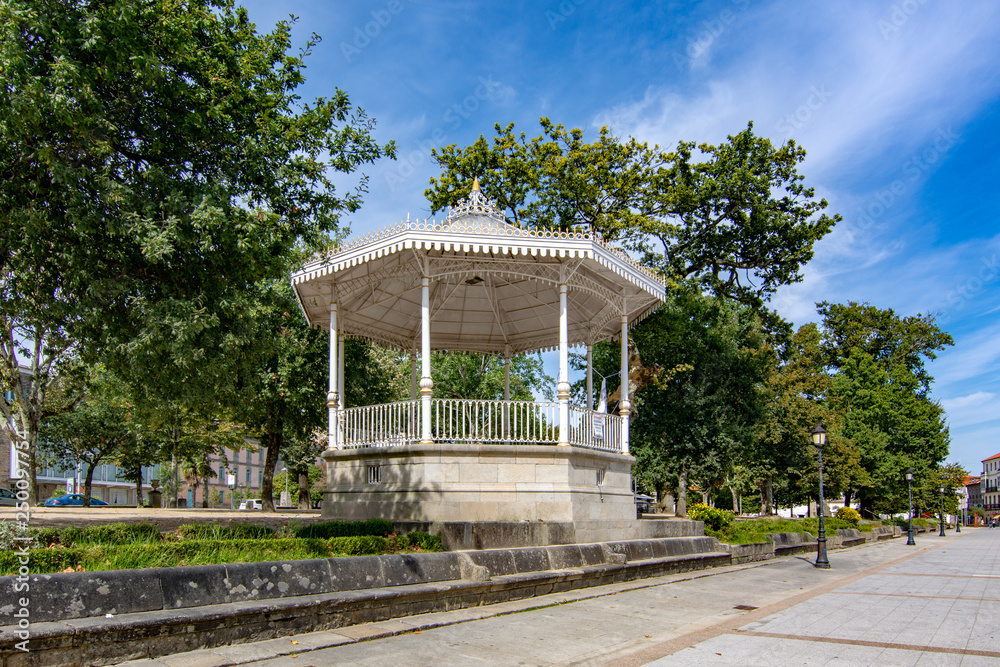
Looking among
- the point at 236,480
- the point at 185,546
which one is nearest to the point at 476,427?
the point at 185,546

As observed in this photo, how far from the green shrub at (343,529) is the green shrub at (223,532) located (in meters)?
0.60

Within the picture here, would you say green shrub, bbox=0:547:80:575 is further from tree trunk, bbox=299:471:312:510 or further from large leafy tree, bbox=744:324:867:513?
tree trunk, bbox=299:471:312:510

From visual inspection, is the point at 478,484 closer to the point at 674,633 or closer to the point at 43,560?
the point at 674,633

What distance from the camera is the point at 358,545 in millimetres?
9164

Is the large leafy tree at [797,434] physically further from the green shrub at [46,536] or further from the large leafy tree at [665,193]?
the green shrub at [46,536]

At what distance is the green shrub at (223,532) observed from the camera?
8344mm

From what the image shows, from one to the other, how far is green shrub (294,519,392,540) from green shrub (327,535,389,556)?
2.01 ft

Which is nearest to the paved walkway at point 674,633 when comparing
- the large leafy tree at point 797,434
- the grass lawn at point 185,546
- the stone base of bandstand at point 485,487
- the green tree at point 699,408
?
the grass lawn at point 185,546

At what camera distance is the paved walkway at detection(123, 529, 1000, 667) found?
6.47 metres

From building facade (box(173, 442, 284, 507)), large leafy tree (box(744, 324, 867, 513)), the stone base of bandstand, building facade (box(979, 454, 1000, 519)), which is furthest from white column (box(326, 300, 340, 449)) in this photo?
building facade (box(979, 454, 1000, 519))

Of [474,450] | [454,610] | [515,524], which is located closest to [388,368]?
[474,450]

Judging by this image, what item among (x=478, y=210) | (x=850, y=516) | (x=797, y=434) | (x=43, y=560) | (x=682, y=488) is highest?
(x=478, y=210)

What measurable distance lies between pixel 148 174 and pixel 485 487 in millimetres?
7684

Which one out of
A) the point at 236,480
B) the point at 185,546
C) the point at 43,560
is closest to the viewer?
the point at 43,560
